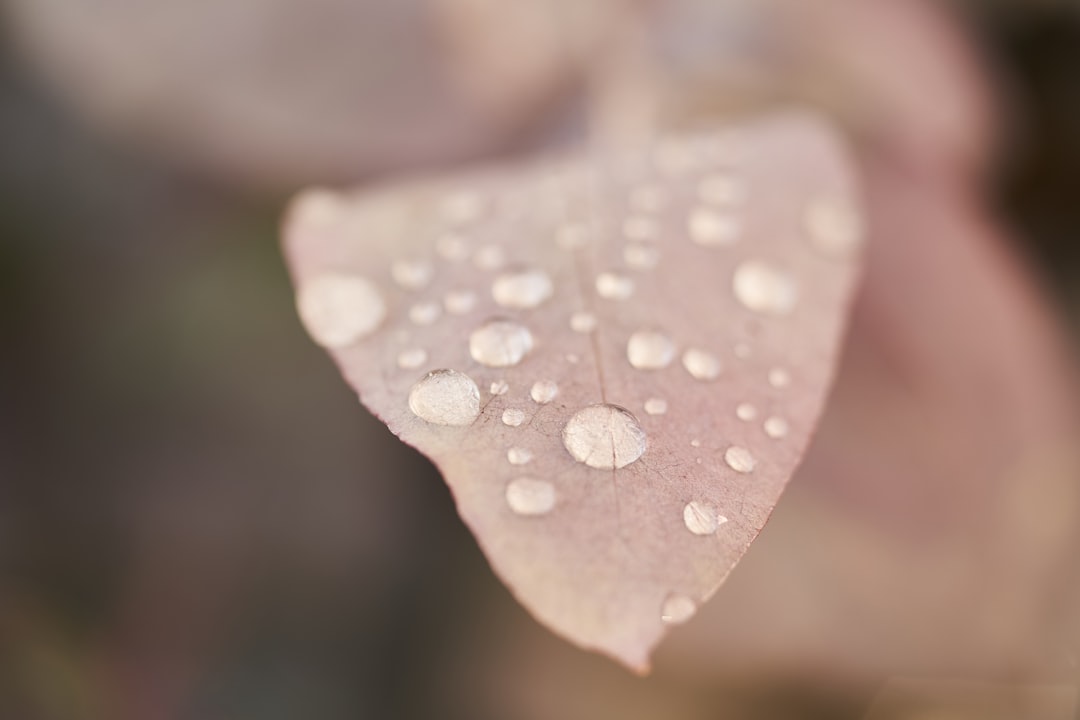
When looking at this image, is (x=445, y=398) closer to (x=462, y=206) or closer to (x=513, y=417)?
(x=513, y=417)

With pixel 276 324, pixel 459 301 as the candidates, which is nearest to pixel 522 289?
pixel 459 301

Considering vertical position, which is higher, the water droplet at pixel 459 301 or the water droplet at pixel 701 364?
the water droplet at pixel 701 364

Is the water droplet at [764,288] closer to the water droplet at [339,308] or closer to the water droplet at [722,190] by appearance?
the water droplet at [722,190]

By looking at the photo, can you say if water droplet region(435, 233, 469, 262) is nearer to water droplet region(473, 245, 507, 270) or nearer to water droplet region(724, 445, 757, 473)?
water droplet region(473, 245, 507, 270)

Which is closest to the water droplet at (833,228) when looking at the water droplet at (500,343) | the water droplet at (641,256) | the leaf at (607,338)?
the leaf at (607,338)

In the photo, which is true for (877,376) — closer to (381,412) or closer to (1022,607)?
(1022,607)

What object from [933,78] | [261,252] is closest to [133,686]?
[261,252]

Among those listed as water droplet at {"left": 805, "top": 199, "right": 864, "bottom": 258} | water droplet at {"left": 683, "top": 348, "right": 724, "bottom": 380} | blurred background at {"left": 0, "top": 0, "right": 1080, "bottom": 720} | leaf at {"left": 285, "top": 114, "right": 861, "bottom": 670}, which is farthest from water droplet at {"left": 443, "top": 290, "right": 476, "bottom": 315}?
blurred background at {"left": 0, "top": 0, "right": 1080, "bottom": 720}

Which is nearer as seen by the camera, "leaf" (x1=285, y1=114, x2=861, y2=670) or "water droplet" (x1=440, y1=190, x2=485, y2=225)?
"leaf" (x1=285, y1=114, x2=861, y2=670)
